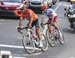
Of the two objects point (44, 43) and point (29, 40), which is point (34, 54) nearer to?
point (29, 40)

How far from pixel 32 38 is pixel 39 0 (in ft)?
65.7

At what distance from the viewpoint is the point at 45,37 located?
44.2 ft

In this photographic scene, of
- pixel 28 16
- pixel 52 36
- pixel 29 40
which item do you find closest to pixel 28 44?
pixel 29 40

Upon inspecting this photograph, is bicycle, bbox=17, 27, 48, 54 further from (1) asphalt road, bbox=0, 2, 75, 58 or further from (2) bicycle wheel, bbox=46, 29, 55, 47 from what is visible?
(2) bicycle wheel, bbox=46, 29, 55, 47

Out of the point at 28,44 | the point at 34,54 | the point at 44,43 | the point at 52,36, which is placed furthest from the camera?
the point at 52,36

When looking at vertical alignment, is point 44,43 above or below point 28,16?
below

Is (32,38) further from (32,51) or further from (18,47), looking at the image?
(18,47)

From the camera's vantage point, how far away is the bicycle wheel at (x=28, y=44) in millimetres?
12438

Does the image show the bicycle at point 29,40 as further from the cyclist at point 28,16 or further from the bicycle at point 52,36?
the bicycle at point 52,36

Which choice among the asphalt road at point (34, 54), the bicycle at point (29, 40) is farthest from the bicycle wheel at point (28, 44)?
the asphalt road at point (34, 54)

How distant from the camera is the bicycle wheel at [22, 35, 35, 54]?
1244cm

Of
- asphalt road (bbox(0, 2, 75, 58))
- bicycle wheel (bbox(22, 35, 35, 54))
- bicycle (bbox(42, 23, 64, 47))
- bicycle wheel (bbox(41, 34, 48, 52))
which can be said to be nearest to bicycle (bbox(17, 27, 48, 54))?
bicycle wheel (bbox(22, 35, 35, 54))

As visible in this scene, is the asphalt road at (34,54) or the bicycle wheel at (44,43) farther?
the bicycle wheel at (44,43)

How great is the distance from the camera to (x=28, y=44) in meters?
12.5
